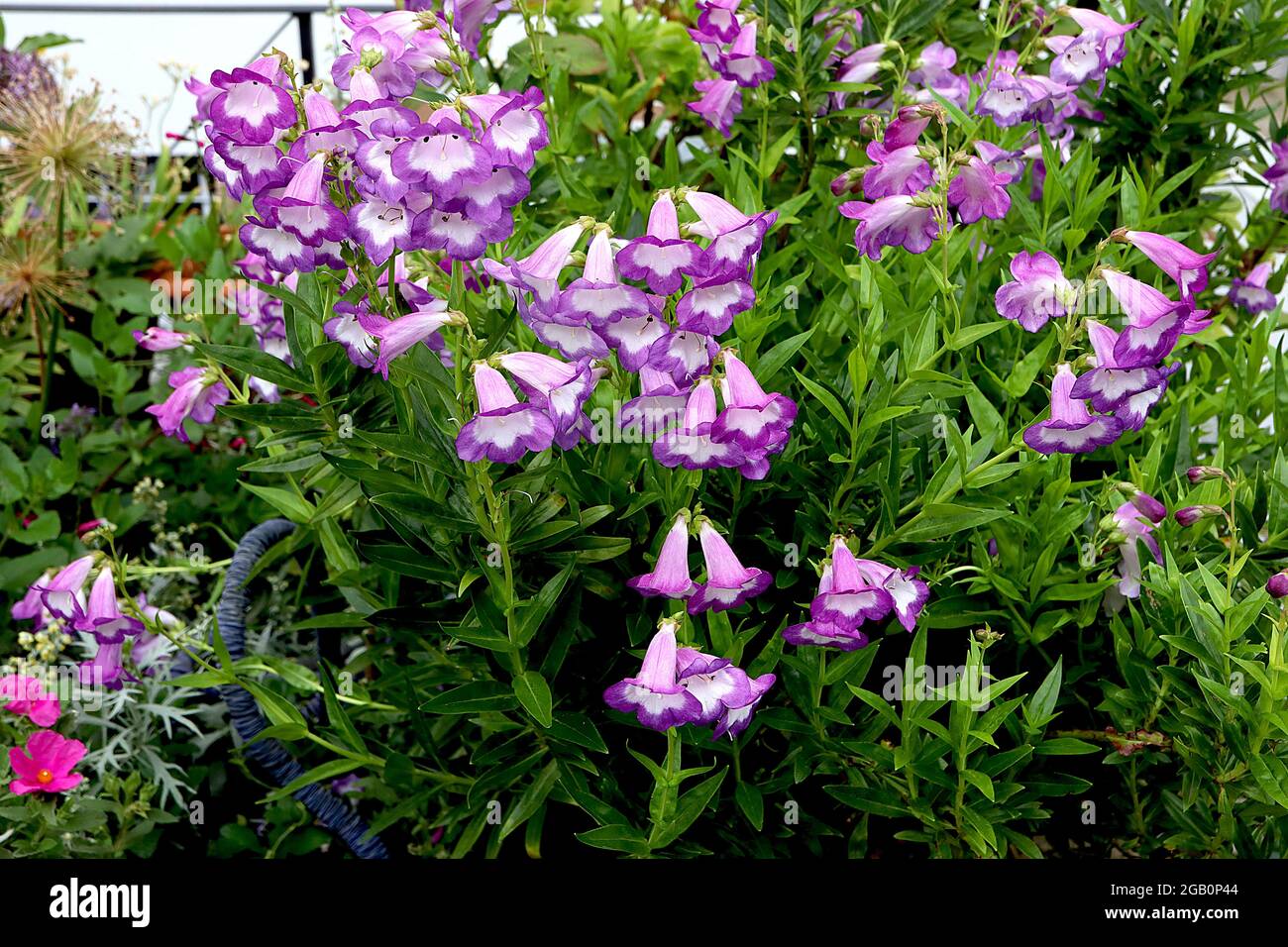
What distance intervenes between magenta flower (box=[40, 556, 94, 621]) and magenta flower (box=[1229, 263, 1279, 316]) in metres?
1.68

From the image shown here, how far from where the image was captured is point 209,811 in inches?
75.0

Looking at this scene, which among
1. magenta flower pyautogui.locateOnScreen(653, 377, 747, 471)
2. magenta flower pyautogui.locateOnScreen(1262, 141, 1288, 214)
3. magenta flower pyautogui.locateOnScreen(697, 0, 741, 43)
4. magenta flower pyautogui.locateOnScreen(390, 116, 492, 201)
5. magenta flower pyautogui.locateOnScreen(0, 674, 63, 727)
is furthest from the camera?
magenta flower pyautogui.locateOnScreen(1262, 141, 1288, 214)

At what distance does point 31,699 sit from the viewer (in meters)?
1.67

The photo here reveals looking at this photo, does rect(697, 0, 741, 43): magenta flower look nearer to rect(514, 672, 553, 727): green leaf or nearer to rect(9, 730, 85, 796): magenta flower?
rect(514, 672, 553, 727): green leaf

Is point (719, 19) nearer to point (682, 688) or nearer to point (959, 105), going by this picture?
point (959, 105)

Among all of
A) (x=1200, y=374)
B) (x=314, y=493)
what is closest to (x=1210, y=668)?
(x=1200, y=374)

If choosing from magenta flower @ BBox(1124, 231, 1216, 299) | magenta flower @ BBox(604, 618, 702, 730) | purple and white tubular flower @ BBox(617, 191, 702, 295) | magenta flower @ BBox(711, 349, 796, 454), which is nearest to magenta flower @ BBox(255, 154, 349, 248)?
purple and white tubular flower @ BBox(617, 191, 702, 295)

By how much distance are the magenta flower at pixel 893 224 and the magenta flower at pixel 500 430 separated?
420mm

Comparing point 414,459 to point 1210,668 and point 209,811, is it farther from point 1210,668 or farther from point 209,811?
point 209,811

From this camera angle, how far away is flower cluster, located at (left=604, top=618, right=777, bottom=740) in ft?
3.64

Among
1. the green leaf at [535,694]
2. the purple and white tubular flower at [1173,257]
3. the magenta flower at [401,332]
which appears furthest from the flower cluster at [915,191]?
the green leaf at [535,694]

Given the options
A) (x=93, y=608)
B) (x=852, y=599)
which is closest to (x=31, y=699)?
(x=93, y=608)

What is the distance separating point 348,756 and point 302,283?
0.58m

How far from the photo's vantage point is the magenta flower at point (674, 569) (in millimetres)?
1155
